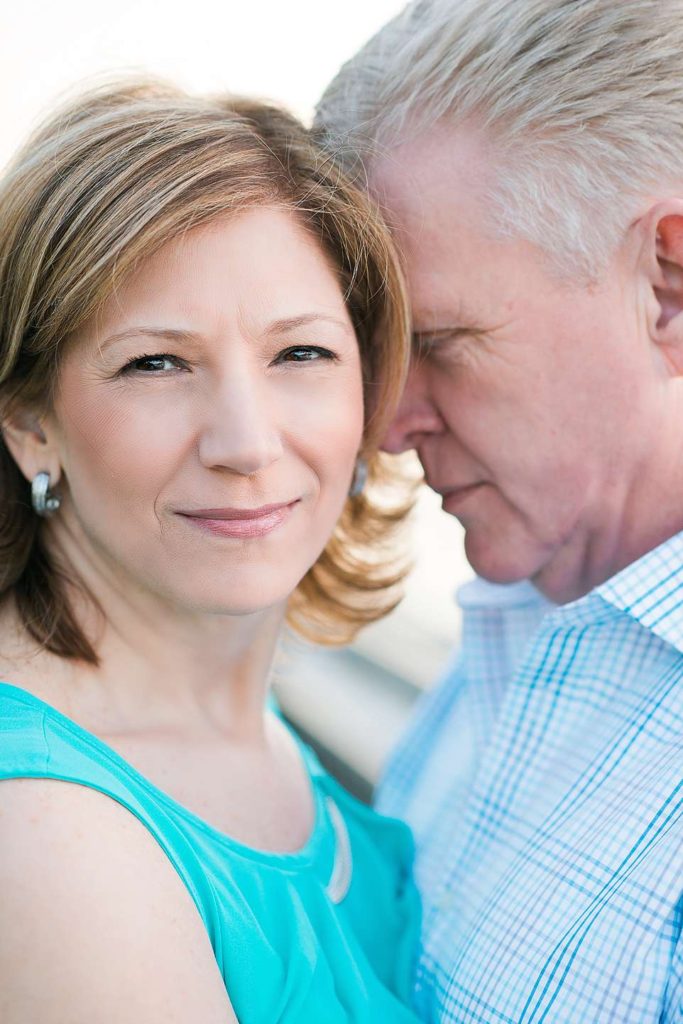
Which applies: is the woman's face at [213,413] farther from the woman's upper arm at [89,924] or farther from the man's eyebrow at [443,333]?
the woman's upper arm at [89,924]

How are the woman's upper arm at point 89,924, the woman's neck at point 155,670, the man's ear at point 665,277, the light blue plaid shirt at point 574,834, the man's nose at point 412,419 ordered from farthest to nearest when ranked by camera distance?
the man's nose at point 412,419 < the man's ear at point 665,277 < the woman's neck at point 155,670 < the light blue plaid shirt at point 574,834 < the woman's upper arm at point 89,924

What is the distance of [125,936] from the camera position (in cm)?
110

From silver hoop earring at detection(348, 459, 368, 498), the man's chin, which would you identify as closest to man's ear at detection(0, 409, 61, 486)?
silver hoop earring at detection(348, 459, 368, 498)

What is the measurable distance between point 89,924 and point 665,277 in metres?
1.18

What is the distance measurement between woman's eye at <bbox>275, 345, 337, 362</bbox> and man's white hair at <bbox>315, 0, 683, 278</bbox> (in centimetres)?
37

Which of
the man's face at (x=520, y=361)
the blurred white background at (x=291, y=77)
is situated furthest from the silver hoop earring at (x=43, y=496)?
the man's face at (x=520, y=361)

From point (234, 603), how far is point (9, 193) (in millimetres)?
620

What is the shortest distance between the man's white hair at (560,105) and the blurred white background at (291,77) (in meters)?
0.20

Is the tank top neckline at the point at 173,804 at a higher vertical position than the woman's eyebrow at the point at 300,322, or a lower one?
lower

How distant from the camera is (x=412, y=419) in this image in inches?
71.4

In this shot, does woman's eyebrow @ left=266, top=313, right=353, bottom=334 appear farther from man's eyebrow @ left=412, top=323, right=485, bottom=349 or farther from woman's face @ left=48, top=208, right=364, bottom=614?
man's eyebrow @ left=412, top=323, right=485, bottom=349

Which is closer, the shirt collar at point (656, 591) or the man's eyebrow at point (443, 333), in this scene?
the shirt collar at point (656, 591)

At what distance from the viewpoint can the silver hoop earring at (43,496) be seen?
58.6 inches

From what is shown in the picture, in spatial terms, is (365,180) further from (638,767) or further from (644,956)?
(644,956)
